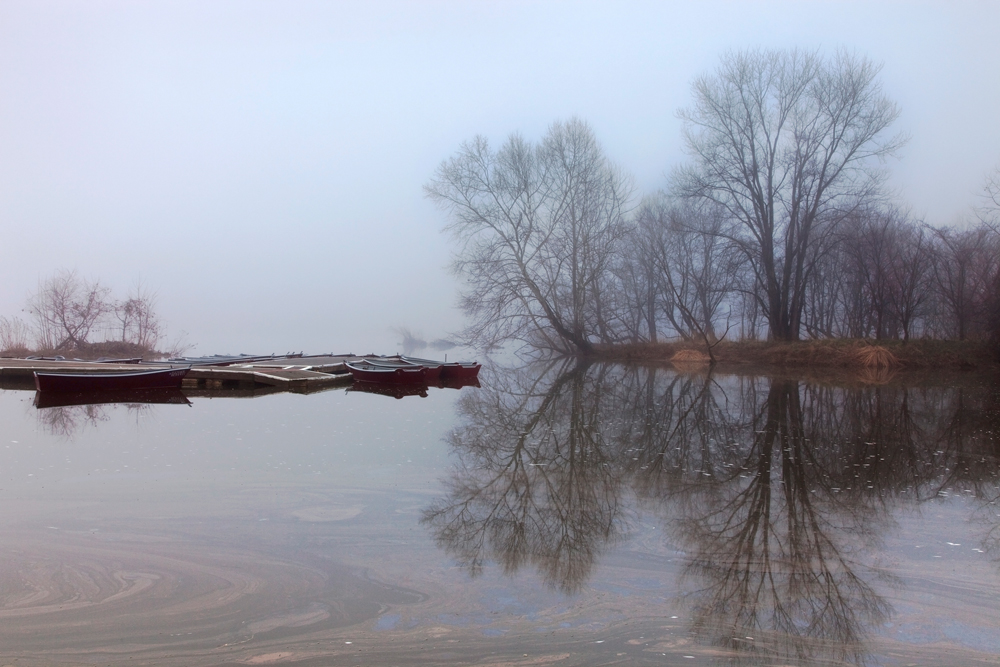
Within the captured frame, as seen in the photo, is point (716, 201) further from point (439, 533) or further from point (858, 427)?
point (439, 533)

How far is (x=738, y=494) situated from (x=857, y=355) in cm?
1996

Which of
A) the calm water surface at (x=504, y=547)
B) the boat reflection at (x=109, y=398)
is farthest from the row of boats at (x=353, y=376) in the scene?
the calm water surface at (x=504, y=547)

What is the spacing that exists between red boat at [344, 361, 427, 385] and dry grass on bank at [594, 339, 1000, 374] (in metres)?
13.6

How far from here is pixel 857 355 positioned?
22.3 meters

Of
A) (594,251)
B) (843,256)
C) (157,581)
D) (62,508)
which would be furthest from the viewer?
(843,256)

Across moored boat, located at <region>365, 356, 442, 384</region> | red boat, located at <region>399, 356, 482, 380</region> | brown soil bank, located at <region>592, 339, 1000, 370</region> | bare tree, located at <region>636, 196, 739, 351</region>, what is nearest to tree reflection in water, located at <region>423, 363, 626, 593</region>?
moored boat, located at <region>365, 356, 442, 384</region>

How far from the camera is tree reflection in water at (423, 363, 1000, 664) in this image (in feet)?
10.8

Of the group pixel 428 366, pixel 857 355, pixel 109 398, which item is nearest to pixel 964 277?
pixel 857 355

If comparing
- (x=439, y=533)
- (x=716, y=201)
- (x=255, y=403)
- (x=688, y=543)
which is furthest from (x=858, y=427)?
(x=716, y=201)

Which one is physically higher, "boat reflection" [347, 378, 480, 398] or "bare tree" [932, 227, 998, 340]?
"bare tree" [932, 227, 998, 340]

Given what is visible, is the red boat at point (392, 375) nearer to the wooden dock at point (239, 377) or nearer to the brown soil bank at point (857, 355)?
the wooden dock at point (239, 377)

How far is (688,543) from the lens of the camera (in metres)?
4.18

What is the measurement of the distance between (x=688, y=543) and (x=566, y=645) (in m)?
1.61

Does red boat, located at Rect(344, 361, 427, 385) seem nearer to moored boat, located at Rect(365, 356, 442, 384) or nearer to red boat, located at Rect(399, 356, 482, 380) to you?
moored boat, located at Rect(365, 356, 442, 384)
